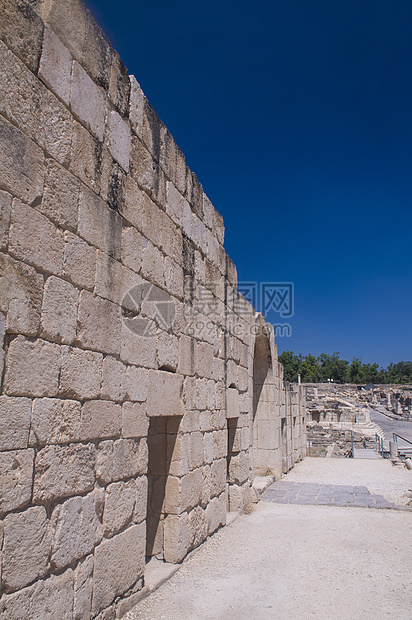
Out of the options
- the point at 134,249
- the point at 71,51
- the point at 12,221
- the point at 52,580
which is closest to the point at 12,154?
the point at 12,221

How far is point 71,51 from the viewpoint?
3.08m

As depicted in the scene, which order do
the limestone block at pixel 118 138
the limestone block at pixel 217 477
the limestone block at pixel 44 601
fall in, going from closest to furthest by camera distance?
Answer: the limestone block at pixel 44 601 → the limestone block at pixel 118 138 → the limestone block at pixel 217 477

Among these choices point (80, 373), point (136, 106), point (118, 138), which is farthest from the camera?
point (136, 106)

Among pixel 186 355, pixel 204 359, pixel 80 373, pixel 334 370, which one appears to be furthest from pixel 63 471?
pixel 334 370

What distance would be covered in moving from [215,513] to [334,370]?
2673 inches

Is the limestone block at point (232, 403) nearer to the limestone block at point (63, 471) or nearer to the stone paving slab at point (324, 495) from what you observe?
the stone paving slab at point (324, 495)

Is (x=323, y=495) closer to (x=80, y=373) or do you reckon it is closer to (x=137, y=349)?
(x=137, y=349)

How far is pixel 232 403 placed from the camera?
21.7 ft

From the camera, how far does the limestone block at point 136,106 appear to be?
396 centimetres

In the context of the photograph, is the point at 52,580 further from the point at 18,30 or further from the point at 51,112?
the point at 18,30

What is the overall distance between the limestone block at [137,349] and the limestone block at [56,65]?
171cm

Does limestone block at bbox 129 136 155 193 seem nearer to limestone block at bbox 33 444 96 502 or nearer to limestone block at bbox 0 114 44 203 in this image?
limestone block at bbox 0 114 44 203

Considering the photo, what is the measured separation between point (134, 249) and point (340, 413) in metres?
22.0

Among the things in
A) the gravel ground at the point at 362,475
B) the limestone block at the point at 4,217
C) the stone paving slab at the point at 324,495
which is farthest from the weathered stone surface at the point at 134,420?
the gravel ground at the point at 362,475
